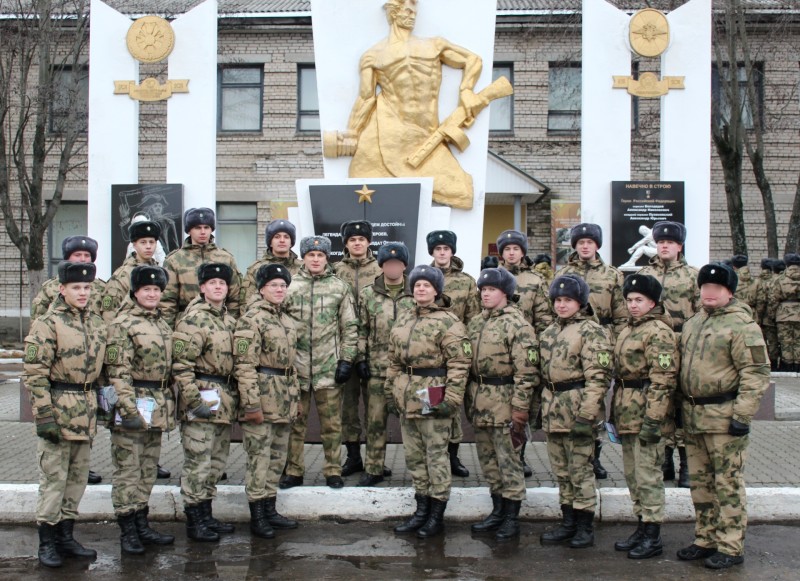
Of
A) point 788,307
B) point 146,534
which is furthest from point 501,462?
point 788,307

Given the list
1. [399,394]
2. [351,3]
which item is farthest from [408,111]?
[399,394]

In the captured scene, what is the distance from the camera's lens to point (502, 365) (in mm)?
5648

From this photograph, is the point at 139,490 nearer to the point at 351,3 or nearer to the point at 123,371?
the point at 123,371

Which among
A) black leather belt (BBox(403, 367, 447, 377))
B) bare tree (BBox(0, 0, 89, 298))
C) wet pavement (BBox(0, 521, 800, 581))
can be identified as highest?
bare tree (BBox(0, 0, 89, 298))

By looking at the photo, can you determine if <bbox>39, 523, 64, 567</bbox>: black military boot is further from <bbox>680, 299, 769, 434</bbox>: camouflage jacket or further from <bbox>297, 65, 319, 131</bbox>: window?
<bbox>297, 65, 319, 131</bbox>: window

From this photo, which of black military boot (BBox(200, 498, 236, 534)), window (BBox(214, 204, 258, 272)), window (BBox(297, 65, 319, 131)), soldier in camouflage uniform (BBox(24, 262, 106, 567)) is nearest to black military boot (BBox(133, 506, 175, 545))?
black military boot (BBox(200, 498, 236, 534))

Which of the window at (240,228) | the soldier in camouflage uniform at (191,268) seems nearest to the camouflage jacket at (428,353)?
the soldier in camouflage uniform at (191,268)

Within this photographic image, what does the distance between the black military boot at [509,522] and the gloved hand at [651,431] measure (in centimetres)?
99

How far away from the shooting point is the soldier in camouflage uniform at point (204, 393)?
18.0 feet

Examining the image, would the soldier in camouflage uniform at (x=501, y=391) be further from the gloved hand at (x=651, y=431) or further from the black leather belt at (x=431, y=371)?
the gloved hand at (x=651, y=431)

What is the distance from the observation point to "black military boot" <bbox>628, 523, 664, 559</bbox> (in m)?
5.10

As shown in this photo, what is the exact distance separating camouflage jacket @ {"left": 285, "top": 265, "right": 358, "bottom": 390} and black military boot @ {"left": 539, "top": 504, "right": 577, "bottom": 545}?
190 centimetres

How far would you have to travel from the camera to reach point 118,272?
708 cm

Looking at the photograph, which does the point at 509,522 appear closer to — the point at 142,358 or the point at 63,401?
the point at 142,358
